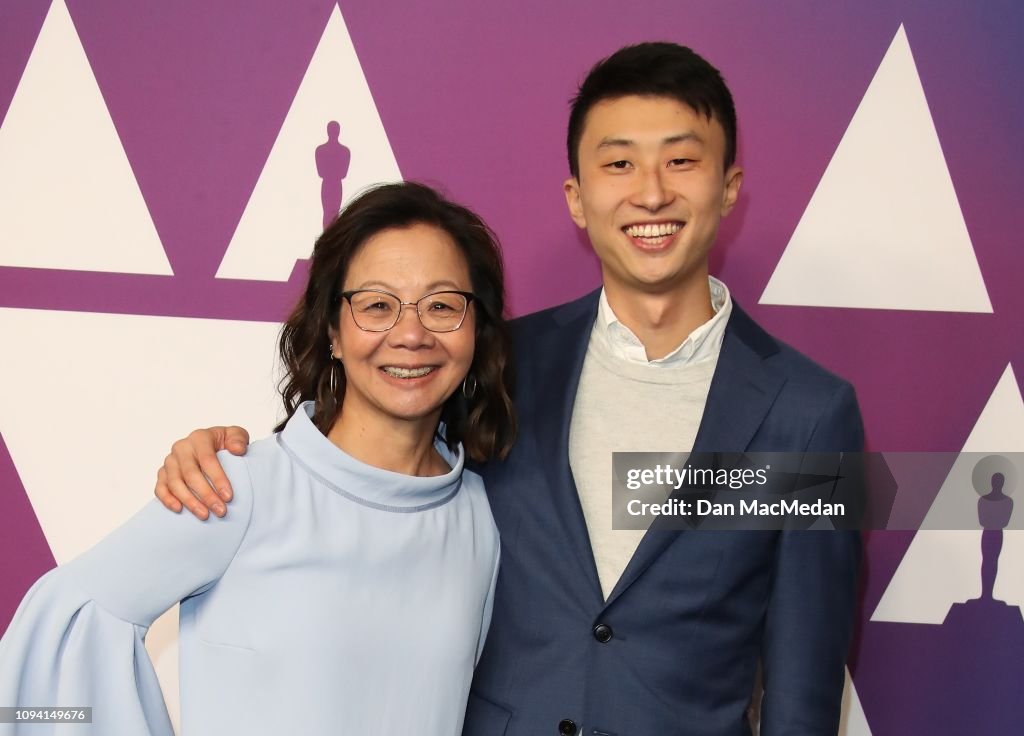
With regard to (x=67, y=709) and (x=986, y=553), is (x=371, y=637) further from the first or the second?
(x=986, y=553)

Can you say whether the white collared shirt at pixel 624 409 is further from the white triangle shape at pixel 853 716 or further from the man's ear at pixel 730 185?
the white triangle shape at pixel 853 716

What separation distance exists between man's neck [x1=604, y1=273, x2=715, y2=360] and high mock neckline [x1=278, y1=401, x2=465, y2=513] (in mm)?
469

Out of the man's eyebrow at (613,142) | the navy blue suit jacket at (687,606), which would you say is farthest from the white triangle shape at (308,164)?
the navy blue suit jacket at (687,606)

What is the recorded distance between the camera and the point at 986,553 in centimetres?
232

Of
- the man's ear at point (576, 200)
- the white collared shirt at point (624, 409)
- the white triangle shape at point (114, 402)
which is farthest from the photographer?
the white triangle shape at point (114, 402)

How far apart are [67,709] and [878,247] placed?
1.83m

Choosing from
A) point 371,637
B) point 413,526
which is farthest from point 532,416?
point 371,637

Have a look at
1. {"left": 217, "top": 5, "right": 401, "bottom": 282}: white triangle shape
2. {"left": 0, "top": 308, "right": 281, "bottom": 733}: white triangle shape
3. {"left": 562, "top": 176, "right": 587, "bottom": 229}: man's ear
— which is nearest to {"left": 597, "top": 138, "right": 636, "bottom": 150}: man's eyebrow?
{"left": 562, "top": 176, "right": 587, "bottom": 229}: man's ear

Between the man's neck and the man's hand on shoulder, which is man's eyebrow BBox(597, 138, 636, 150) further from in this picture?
the man's hand on shoulder

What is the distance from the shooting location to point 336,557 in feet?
4.78

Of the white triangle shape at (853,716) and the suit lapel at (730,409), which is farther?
the white triangle shape at (853,716)

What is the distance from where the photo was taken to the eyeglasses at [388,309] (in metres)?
1.52

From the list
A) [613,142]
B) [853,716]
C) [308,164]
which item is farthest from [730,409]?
[308,164]

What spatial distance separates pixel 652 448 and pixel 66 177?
1.57 m
